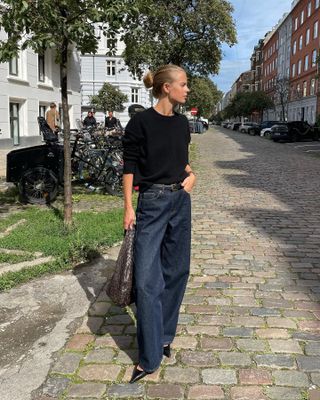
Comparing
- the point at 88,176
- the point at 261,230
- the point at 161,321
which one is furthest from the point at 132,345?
the point at 88,176

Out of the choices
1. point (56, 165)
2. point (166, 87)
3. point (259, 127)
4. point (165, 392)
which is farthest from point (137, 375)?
point (259, 127)

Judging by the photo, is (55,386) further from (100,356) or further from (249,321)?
(249,321)

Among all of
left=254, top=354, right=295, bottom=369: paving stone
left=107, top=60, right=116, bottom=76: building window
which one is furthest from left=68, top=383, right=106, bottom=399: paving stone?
left=107, top=60, right=116, bottom=76: building window

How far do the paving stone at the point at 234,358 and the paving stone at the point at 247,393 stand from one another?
0.28 metres

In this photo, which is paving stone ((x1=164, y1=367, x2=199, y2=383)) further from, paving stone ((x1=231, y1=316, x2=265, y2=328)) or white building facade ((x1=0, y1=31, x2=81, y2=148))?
white building facade ((x1=0, y1=31, x2=81, y2=148))

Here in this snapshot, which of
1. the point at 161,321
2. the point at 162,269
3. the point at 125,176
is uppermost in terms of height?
the point at 125,176

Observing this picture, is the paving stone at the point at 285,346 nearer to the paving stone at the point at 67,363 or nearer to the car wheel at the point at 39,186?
the paving stone at the point at 67,363

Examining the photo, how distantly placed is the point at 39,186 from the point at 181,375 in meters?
6.31

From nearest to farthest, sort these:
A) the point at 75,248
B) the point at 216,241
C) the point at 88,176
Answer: the point at 75,248 < the point at 216,241 < the point at 88,176

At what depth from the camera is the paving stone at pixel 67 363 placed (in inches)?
129

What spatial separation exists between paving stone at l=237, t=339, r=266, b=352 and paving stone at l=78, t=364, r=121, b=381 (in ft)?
3.06

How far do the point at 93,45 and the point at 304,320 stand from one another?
4.90 meters

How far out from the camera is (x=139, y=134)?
302 cm

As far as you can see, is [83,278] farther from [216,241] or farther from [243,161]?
[243,161]
